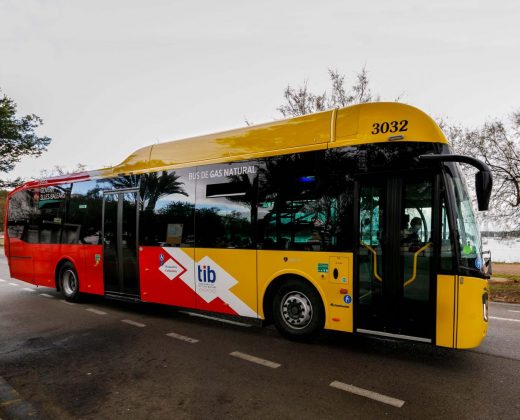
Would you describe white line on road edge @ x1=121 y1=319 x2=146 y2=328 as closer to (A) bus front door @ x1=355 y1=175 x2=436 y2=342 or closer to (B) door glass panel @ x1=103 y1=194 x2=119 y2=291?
(B) door glass panel @ x1=103 y1=194 x2=119 y2=291

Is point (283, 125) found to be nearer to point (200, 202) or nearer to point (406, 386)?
point (200, 202)

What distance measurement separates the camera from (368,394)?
3947 millimetres

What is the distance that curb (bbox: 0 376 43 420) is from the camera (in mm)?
3554

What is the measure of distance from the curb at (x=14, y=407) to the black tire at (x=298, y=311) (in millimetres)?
3329

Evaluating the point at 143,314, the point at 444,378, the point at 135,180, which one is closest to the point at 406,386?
the point at 444,378

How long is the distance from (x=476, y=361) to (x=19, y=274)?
11.6m

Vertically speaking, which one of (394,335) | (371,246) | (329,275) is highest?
(371,246)

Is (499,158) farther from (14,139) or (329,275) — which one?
(14,139)

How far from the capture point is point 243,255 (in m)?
6.12

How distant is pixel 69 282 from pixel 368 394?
8.20 meters

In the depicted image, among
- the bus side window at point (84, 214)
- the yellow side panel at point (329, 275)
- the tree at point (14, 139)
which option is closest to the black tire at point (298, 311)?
the yellow side panel at point (329, 275)

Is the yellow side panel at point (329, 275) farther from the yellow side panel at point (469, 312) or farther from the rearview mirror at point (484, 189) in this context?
the rearview mirror at point (484, 189)

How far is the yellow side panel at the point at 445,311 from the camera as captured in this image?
452 cm

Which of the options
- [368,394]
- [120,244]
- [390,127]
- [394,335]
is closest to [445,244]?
[394,335]
